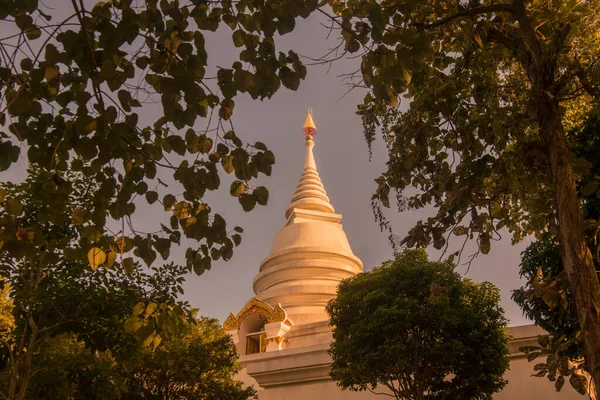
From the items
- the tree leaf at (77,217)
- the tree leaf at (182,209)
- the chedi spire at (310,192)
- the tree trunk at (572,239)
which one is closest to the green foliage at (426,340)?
the tree trunk at (572,239)

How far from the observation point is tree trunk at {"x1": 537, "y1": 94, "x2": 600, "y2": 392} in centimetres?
377

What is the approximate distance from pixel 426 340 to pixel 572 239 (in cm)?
930

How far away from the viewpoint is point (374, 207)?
226 inches

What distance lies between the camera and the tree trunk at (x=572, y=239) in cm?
377

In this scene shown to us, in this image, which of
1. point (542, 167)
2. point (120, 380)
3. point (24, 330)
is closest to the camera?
point (542, 167)

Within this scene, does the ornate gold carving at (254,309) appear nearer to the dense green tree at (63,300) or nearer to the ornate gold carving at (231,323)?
the ornate gold carving at (231,323)

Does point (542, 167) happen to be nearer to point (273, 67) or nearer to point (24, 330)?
point (273, 67)

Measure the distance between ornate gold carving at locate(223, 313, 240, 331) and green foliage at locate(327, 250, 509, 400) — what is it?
36.2 feet

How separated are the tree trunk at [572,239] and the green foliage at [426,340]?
8335 millimetres

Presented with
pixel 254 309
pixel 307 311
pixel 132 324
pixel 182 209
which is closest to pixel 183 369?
pixel 254 309

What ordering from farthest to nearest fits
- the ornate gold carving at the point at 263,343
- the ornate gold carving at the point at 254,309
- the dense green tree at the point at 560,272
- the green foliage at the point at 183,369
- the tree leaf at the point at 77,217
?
1. the ornate gold carving at the point at 254,309
2. the ornate gold carving at the point at 263,343
3. the green foliage at the point at 183,369
4. the dense green tree at the point at 560,272
5. the tree leaf at the point at 77,217

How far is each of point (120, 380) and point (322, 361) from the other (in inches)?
329

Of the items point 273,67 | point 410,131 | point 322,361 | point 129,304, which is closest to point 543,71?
point 410,131

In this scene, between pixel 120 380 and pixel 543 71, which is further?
pixel 120 380
